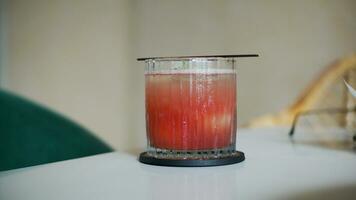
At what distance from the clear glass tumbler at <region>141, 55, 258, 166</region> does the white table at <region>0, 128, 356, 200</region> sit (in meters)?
0.03

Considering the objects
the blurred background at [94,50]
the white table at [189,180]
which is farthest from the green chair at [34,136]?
the blurred background at [94,50]

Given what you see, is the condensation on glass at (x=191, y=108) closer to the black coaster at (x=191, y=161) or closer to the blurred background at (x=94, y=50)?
the black coaster at (x=191, y=161)

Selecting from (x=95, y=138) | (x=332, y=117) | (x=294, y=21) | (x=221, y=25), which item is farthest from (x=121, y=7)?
(x=95, y=138)

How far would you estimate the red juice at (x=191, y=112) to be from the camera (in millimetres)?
527

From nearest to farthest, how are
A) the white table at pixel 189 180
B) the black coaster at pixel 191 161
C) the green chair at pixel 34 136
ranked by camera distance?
the white table at pixel 189 180 < the black coaster at pixel 191 161 < the green chair at pixel 34 136

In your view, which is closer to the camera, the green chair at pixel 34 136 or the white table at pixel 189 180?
the white table at pixel 189 180

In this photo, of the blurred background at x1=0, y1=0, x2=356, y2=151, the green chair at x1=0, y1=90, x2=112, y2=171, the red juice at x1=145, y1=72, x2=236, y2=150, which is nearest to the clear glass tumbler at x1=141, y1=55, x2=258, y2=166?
the red juice at x1=145, y1=72, x2=236, y2=150

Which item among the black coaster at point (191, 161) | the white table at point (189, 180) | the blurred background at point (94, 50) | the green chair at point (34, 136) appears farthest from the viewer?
the blurred background at point (94, 50)

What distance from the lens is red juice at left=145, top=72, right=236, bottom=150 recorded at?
0.53m

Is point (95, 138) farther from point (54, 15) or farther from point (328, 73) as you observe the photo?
point (54, 15)

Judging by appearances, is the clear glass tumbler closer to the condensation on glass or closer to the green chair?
the condensation on glass

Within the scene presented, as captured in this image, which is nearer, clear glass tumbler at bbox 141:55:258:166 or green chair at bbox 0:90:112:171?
clear glass tumbler at bbox 141:55:258:166

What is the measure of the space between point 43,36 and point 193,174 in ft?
6.90

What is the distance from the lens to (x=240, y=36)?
192 cm
